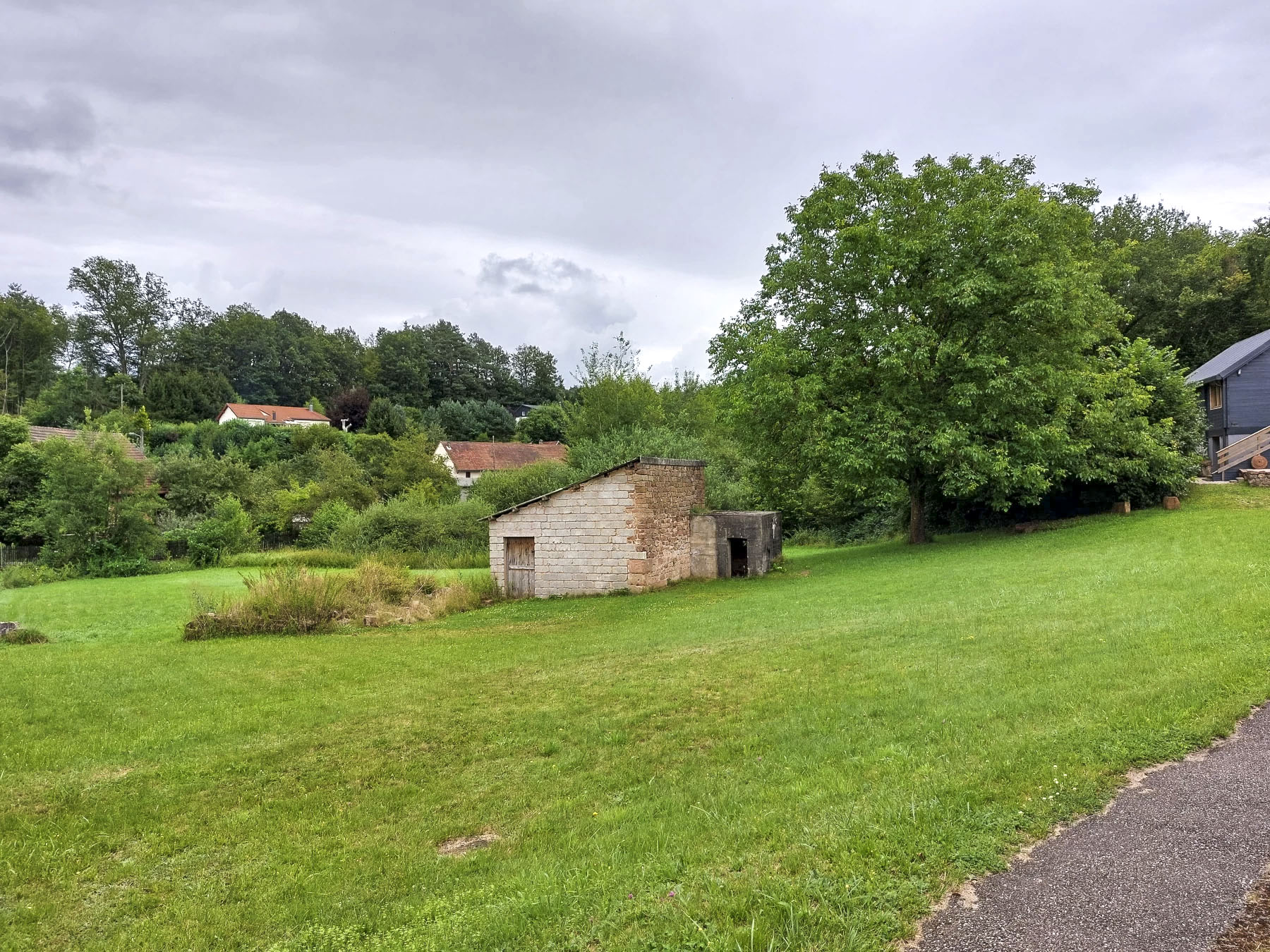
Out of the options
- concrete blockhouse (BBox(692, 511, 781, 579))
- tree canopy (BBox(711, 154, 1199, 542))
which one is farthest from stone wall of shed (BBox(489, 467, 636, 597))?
tree canopy (BBox(711, 154, 1199, 542))

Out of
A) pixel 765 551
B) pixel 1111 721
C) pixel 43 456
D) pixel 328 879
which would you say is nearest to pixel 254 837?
pixel 328 879

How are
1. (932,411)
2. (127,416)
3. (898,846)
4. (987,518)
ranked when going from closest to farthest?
(898,846)
(932,411)
(987,518)
(127,416)

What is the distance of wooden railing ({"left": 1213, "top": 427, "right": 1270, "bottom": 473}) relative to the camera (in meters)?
28.6

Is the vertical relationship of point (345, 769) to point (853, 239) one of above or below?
below

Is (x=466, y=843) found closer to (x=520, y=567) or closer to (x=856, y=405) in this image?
(x=520, y=567)

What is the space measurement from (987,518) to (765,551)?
10.5 m

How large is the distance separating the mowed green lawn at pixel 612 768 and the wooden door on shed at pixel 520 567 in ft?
25.3

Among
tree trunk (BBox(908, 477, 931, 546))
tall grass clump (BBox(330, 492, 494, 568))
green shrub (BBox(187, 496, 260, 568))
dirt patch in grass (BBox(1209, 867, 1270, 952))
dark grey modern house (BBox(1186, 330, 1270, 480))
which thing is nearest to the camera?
dirt patch in grass (BBox(1209, 867, 1270, 952))

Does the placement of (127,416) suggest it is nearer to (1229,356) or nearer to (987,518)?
(987,518)

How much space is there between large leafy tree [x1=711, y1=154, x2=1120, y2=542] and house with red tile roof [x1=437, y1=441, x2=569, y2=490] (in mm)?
42592

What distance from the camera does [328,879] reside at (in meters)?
4.63

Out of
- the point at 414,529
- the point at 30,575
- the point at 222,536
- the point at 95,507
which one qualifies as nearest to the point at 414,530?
the point at 414,529

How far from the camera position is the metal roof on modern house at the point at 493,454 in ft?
215

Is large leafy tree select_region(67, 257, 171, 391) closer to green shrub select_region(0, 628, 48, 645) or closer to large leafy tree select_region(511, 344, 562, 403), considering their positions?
large leafy tree select_region(511, 344, 562, 403)
